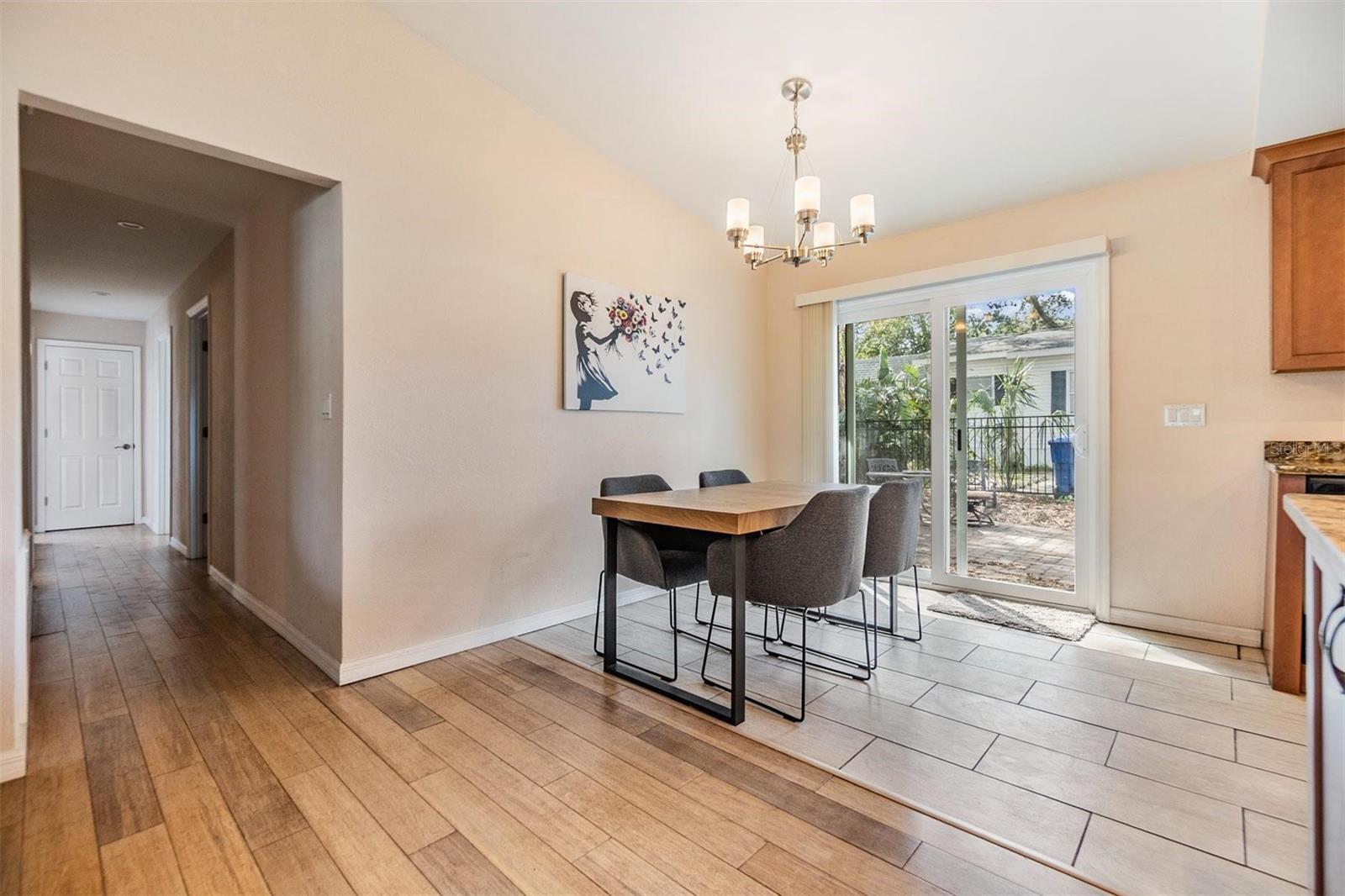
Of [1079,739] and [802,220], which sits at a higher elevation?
[802,220]

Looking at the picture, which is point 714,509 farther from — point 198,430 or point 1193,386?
point 198,430

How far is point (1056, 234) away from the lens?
138 inches

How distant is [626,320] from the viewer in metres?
3.78

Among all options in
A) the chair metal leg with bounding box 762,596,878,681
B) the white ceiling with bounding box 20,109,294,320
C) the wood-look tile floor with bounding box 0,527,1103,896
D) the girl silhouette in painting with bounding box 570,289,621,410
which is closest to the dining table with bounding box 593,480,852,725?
the wood-look tile floor with bounding box 0,527,1103,896

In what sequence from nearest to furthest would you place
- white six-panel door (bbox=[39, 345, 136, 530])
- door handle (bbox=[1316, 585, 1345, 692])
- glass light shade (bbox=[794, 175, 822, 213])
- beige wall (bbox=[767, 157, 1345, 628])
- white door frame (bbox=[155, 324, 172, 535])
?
door handle (bbox=[1316, 585, 1345, 692])
glass light shade (bbox=[794, 175, 822, 213])
beige wall (bbox=[767, 157, 1345, 628])
white door frame (bbox=[155, 324, 172, 535])
white six-panel door (bbox=[39, 345, 136, 530])

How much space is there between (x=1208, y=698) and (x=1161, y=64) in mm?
2579

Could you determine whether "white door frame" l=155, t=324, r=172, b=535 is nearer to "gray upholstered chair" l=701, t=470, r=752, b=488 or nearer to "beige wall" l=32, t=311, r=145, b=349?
"beige wall" l=32, t=311, r=145, b=349

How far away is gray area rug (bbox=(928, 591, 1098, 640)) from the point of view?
3244 millimetres

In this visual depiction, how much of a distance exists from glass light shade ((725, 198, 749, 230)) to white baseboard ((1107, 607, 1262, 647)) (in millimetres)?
2949

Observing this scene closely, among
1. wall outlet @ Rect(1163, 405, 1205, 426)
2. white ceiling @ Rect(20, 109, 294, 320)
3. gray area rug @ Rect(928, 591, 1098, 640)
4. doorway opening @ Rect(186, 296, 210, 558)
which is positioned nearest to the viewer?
white ceiling @ Rect(20, 109, 294, 320)

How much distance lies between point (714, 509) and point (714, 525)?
3.4 inches

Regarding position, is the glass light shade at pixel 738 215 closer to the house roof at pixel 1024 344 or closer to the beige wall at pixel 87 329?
the house roof at pixel 1024 344

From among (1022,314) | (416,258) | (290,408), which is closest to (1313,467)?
(1022,314)

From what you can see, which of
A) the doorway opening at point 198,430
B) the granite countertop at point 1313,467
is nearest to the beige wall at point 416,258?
the doorway opening at point 198,430
